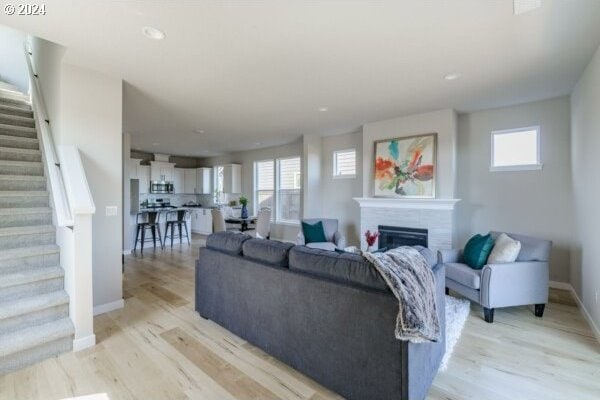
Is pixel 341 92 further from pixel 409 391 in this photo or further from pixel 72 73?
pixel 409 391

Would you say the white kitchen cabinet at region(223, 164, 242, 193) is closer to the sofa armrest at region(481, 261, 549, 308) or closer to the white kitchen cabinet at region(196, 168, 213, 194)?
the white kitchen cabinet at region(196, 168, 213, 194)

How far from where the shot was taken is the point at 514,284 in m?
3.01

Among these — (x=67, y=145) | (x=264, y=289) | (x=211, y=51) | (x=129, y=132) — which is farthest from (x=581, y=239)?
(x=129, y=132)

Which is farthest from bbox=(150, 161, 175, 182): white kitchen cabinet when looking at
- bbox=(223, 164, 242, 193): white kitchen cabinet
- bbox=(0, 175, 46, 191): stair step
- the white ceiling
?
bbox=(0, 175, 46, 191): stair step

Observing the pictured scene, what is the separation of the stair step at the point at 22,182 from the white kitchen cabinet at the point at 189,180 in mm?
6133

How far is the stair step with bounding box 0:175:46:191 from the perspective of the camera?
10.3 ft

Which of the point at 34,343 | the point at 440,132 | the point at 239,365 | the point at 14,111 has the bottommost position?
the point at 239,365

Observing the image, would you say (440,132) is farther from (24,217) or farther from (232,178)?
(232,178)

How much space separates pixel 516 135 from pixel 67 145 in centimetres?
588

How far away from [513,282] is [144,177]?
346 inches

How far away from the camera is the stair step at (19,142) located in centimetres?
352

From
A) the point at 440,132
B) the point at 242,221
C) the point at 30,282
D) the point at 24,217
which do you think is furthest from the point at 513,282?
the point at 24,217

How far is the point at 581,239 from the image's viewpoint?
11.0 ft

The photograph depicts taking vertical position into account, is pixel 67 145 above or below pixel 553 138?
below
